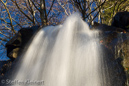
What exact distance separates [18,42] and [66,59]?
111 inches

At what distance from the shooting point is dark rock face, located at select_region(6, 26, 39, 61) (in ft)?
15.0

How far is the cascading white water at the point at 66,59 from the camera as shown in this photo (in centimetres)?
272

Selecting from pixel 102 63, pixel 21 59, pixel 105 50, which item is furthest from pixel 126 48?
pixel 21 59

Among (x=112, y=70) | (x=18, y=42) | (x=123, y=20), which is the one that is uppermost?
(x=123, y=20)

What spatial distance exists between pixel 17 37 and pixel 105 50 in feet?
12.6

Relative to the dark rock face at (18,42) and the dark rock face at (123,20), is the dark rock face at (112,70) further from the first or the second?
the dark rock face at (18,42)

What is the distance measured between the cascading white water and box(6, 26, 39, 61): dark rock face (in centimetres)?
68

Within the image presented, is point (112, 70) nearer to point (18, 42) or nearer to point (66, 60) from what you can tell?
point (66, 60)

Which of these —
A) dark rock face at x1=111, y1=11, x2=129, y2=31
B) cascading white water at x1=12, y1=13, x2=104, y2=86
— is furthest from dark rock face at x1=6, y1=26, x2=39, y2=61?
dark rock face at x1=111, y1=11, x2=129, y2=31

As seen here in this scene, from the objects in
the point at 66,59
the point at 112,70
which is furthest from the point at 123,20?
the point at 66,59

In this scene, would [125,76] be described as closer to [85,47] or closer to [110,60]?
[110,60]

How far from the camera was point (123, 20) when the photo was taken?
4.23m

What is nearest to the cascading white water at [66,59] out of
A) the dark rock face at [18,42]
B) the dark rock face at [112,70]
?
the dark rock face at [112,70]

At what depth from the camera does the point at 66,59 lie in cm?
308
